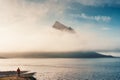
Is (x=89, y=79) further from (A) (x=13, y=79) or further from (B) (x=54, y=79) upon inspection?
(A) (x=13, y=79)

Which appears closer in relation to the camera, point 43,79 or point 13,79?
point 13,79

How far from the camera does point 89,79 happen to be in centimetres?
13288

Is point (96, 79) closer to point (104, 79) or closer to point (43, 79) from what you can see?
point (104, 79)

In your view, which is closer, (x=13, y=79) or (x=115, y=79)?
(x=13, y=79)

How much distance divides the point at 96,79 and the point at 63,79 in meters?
17.8

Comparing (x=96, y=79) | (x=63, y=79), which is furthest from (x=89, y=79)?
(x=63, y=79)

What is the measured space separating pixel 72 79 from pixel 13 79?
152 feet

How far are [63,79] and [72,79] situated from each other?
4880 millimetres

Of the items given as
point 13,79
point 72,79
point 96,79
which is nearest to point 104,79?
point 96,79

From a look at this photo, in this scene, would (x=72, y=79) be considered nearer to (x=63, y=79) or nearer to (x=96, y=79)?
(x=63, y=79)

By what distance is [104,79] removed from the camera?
13200 centimetres

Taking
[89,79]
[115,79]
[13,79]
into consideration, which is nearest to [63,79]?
[89,79]

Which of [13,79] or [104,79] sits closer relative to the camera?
[13,79]

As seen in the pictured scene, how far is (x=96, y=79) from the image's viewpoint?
5221 inches
